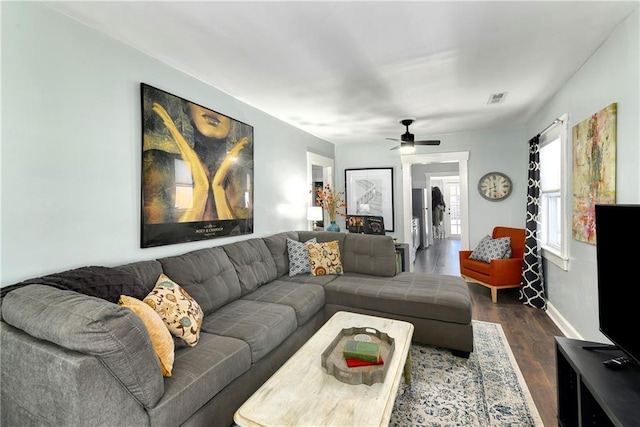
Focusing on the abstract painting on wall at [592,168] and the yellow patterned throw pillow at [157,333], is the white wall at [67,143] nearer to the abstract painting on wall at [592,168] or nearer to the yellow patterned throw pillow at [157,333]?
the yellow patterned throw pillow at [157,333]

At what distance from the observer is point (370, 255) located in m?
3.54

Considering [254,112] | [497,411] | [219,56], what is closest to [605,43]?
[497,411]

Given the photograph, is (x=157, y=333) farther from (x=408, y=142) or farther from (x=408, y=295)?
(x=408, y=142)

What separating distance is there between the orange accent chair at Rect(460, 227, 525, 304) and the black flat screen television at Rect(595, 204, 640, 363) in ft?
8.65

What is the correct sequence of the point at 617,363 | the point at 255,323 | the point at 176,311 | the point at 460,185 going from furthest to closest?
the point at 460,185
the point at 255,323
the point at 176,311
the point at 617,363

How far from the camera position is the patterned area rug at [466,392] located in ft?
6.02

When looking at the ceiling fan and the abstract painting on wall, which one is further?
the ceiling fan

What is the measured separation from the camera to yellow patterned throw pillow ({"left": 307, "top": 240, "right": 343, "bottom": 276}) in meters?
3.46

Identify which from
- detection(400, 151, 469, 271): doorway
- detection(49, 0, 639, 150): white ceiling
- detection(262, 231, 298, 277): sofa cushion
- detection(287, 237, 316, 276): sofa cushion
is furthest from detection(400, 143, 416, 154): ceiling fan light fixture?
detection(262, 231, 298, 277): sofa cushion

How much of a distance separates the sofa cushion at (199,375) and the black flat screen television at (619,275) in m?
1.90

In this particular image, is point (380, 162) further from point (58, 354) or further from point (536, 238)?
point (58, 354)

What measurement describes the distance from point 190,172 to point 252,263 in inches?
41.8

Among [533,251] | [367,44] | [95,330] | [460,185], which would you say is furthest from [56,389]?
[460,185]

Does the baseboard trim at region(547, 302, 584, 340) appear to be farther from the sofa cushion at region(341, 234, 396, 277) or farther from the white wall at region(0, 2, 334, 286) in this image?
the white wall at region(0, 2, 334, 286)
